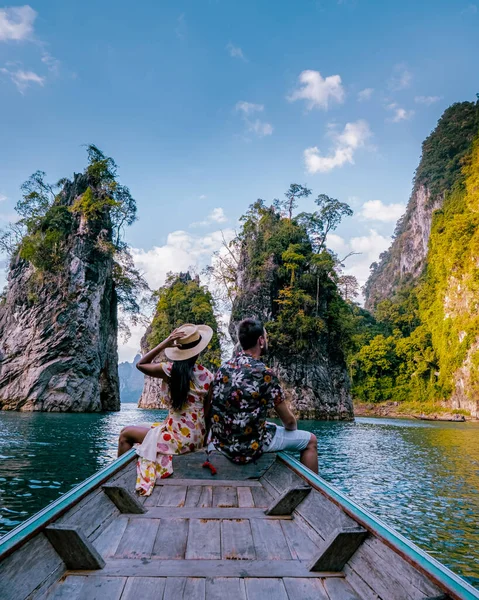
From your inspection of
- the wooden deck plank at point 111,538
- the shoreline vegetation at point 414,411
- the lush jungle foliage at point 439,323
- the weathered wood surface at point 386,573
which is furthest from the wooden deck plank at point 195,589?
the lush jungle foliage at point 439,323

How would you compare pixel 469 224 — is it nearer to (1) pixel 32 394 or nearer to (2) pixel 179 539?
(1) pixel 32 394

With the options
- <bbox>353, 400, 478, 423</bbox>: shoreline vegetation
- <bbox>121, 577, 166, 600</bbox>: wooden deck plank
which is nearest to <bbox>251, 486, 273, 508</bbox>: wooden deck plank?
<bbox>121, 577, 166, 600</bbox>: wooden deck plank

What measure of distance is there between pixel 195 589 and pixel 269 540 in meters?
0.72

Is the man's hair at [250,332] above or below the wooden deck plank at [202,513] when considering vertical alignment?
above

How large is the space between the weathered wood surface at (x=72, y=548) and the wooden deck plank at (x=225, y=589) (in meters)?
0.51

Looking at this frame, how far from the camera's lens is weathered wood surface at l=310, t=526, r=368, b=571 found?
6.31 ft

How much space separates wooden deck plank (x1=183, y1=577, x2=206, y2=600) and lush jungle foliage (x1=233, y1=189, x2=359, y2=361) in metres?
28.0

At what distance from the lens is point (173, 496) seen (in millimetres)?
3199

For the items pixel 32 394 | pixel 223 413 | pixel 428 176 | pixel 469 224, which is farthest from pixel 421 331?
pixel 223 413

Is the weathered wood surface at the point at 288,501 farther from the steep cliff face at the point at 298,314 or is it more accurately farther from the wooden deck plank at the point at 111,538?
the steep cliff face at the point at 298,314

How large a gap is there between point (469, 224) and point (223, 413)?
41871 millimetres

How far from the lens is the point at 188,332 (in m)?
3.81

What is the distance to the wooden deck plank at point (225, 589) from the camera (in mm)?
1692

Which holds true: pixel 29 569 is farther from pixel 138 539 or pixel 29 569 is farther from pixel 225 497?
pixel 225 497
